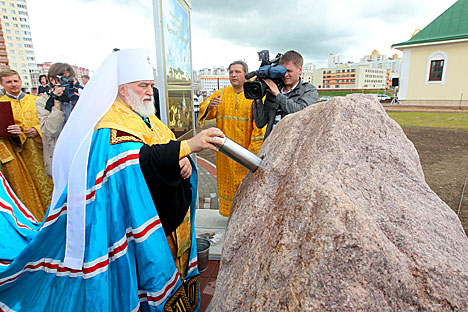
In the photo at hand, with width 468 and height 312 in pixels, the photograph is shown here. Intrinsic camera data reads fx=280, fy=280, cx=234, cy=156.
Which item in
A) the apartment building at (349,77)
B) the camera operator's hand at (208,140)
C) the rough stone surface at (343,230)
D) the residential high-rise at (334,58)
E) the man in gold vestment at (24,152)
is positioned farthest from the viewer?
the residential high-rise at (334,58)

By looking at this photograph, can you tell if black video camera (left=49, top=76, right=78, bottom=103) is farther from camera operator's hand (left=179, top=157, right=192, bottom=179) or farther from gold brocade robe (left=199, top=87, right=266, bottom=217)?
camera operator's hand (left=179, top=157, right=192, bottom=179)

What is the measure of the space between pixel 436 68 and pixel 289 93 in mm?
27316

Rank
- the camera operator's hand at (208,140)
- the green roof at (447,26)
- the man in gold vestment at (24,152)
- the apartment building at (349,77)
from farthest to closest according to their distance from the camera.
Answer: the apartment building at (349,77)
the green roof at (447,26)
the man in gold vestment at (24,152)
the camera operator's hand at (208,140)

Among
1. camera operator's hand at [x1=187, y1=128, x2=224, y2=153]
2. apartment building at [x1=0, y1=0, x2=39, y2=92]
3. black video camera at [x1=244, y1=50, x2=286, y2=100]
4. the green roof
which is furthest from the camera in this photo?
apartment building at [x1=0, y1=0, x2=39, y2=92]

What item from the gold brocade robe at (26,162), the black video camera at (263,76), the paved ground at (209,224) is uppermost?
the black video camera at (263,76)

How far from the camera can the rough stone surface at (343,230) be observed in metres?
0.88

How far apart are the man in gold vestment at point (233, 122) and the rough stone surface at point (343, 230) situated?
2.01m

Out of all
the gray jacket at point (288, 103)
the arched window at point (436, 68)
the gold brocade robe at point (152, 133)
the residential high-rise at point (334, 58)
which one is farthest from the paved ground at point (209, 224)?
the residential high-rise at point (334, 58)

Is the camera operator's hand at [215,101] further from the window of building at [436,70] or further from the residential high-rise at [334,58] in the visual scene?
the residential high-rise at [334,58]

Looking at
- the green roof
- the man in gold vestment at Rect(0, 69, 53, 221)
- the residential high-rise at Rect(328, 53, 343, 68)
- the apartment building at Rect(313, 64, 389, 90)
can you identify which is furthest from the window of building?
the residential high-rise at Rect(328, 53, 343, 68)

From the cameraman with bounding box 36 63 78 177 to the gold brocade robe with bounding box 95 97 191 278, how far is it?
196 cm

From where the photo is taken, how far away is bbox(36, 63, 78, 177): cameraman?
3375 millimetres

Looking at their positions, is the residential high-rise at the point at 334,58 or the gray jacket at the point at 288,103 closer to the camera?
the gray jacket at the point at 288,103

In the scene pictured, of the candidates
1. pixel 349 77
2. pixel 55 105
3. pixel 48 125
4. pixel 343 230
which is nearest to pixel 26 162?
pixel 48 125
